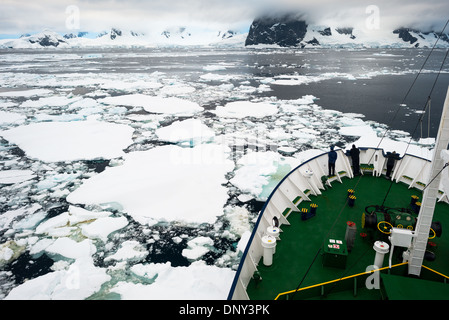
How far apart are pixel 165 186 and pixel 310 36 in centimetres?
16432

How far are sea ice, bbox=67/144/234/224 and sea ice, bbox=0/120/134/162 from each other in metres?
1.73

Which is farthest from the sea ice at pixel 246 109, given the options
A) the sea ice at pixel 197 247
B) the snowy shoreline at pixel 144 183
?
the sea ice at pixel 197 247

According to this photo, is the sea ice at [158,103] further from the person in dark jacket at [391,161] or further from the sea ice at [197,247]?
the person in dark jacket at [391,161]

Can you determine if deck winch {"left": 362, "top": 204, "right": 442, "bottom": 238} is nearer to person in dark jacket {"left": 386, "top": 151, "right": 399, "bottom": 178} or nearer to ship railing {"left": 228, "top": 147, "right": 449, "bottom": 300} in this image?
ship railing {"left": 228, "top": 147, "right": 449, "bottom": 300}

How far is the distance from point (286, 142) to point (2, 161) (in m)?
12.6

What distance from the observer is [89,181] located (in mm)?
9750

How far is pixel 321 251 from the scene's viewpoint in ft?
16.0

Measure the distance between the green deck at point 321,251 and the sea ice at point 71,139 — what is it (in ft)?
30.3

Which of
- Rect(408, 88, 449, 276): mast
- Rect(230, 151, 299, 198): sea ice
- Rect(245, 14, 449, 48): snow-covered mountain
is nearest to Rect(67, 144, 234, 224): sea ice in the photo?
Rect(230, 151, 299, 198): sea ice

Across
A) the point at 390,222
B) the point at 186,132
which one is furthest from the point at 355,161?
the point at 186,132

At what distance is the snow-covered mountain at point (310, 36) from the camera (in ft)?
479
